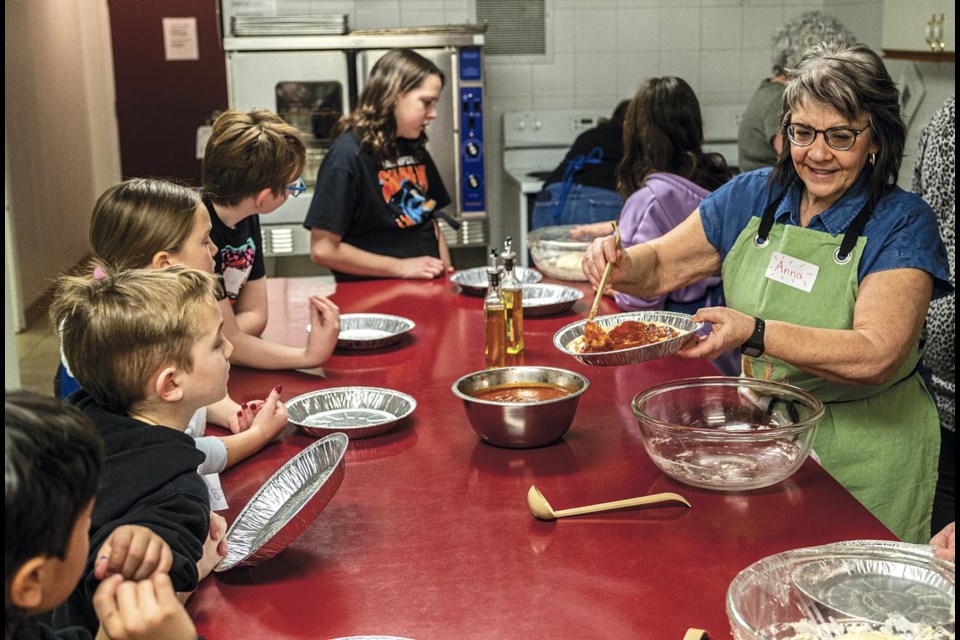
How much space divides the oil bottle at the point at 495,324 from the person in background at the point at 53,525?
1.19m

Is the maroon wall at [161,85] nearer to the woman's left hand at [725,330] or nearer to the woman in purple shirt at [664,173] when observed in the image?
the woman in purple shirt at [664,173]

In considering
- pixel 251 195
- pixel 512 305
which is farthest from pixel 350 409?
pixel 251 195

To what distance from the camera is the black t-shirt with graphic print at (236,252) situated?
235cm

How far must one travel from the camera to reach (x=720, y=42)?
576 cm

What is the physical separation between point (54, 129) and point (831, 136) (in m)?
6.36

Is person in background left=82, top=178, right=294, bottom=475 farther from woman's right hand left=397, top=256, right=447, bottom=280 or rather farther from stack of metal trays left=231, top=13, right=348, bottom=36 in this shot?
stack of metal trays left=231, top=13, right=348, bottom=36

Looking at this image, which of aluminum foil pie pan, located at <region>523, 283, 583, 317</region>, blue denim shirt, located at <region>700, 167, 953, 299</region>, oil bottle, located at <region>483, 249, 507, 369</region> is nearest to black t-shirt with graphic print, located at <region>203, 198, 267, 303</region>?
oil bottle, located at <region>483, 249, 507, 369</region>

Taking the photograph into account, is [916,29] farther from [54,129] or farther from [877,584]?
[54,129]

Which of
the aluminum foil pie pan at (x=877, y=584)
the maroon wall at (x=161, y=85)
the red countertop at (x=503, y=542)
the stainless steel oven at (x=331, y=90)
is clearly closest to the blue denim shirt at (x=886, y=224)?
the red countertop at (x=503, y=542)

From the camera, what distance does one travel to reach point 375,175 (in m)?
3.39

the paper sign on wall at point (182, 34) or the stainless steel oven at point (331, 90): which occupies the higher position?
the paper sign on wall at point (182, 34)

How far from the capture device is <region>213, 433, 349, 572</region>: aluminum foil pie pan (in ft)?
4.45

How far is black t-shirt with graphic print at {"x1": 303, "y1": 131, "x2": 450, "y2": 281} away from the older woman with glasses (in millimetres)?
1466

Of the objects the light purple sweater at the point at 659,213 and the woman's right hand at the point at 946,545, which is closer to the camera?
the woman's right hand at the point at 946,545
